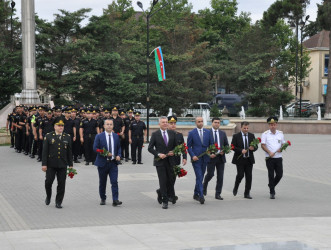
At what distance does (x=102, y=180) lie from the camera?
443 inches

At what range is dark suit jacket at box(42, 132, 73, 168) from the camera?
10922 millimetres

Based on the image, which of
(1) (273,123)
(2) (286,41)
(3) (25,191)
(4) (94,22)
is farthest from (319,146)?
(2) (286,41)

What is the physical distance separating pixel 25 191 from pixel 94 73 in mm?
26831

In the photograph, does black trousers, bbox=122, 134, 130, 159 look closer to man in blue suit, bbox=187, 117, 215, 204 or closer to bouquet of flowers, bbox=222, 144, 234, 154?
man in blue suit, bbox=187, 117, 215, 204

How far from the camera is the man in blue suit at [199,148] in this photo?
11523 mm

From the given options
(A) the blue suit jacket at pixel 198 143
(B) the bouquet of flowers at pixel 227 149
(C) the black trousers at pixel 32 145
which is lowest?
(C) the black trousers at pixel 32 145

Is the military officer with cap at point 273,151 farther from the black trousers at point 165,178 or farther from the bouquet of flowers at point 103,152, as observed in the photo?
the bouquet of flowers at point 103,152

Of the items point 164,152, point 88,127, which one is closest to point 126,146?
point 88,127

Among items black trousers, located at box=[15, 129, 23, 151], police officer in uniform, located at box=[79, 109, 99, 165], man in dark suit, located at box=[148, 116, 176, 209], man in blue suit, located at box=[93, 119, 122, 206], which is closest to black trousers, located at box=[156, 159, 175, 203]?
man in dark suit, located at box=[148, 116, 176, 209]

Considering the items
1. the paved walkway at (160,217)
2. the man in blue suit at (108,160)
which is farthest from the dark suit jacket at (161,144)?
the paved walkway at (160,217)

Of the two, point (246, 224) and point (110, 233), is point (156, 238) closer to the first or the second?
point (110, 233)

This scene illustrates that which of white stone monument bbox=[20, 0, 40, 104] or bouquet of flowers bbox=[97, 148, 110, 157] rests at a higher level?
white stone monument bbox=[20, 0, 40, 104]

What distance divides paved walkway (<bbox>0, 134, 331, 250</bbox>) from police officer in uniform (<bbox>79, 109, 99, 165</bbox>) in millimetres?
2424

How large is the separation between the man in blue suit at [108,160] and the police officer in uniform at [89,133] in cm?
729
